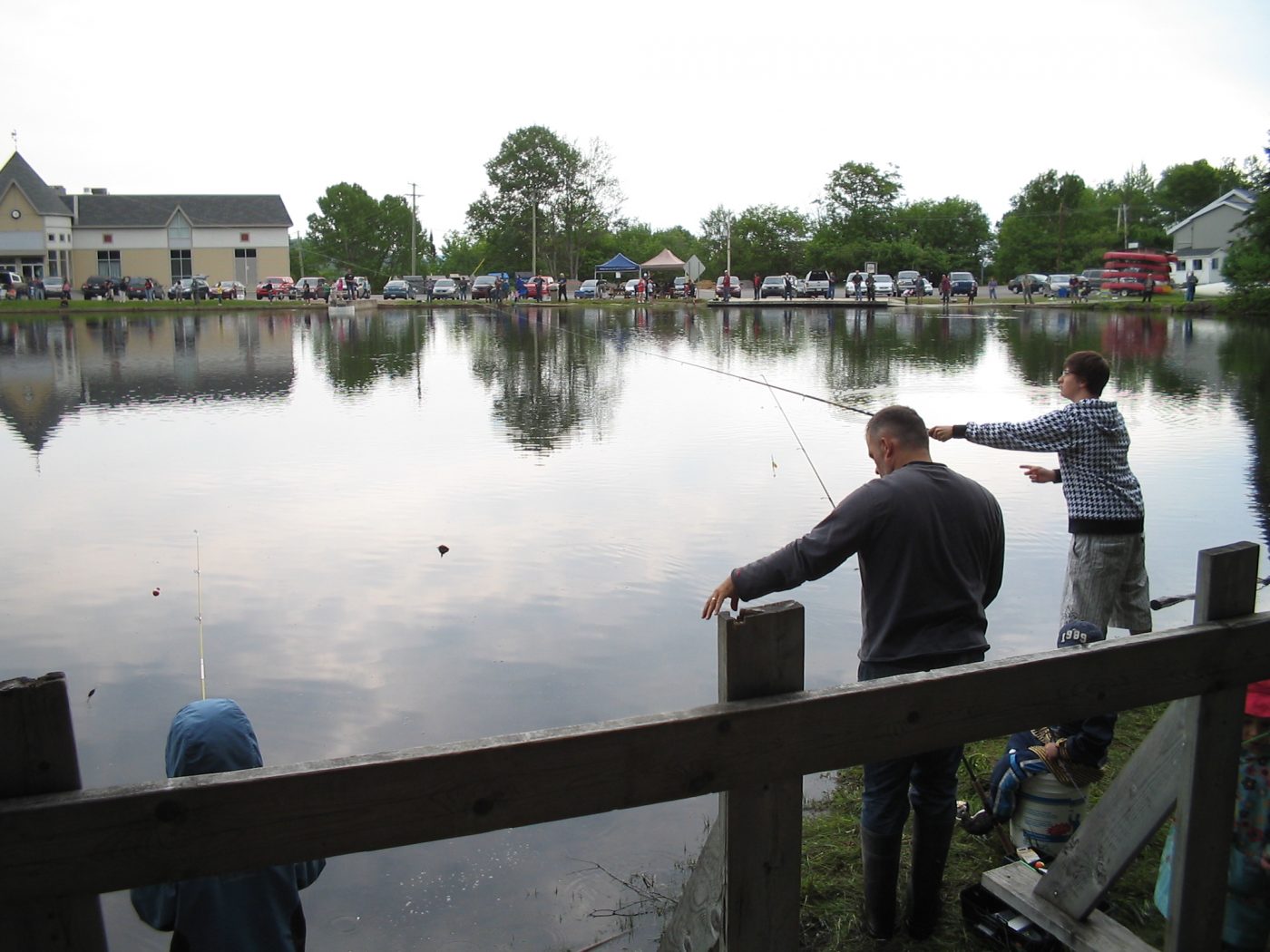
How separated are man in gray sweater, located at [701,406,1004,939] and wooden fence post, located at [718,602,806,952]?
1.01 m

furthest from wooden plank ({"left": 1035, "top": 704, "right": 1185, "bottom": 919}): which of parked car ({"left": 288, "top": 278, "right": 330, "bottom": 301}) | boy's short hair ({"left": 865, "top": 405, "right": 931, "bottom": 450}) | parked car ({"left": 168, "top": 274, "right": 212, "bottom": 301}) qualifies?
parked car ({"left": 288, "top": 278, "right": 330, "bottom": 301})

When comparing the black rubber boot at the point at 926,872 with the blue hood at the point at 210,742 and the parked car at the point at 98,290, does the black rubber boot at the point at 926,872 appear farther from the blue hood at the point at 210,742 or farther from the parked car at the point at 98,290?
the parked car at the point at 98,290

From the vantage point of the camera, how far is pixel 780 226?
4218 inches

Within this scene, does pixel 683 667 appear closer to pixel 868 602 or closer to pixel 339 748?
pixel 339 748

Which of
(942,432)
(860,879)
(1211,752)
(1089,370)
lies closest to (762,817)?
(1211,752)

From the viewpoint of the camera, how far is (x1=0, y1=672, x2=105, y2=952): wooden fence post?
2006 millimetres

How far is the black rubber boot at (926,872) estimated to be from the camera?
3.95 m

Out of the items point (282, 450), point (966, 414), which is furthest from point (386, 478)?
point (966, 414)

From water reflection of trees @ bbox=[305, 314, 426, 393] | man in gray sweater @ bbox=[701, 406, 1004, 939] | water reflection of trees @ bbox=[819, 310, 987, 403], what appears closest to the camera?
man in gray sweater @ bbox=[701, 406, 1004, 939]

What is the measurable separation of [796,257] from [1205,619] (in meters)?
104

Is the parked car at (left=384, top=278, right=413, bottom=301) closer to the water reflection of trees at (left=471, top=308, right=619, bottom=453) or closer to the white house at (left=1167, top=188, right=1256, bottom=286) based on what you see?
the water reflection of trees at (left=471, top=308, right=619, bottom=453)

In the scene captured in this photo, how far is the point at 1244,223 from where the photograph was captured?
4916 cm

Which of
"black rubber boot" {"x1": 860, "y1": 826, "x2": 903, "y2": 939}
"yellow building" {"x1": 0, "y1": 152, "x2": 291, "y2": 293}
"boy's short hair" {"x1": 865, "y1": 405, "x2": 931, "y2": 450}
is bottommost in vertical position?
"black rubber boot" {"x1": 860, "y1": 826, "x2": 903, "y2": 939}

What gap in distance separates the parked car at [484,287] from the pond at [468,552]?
5119 cm
